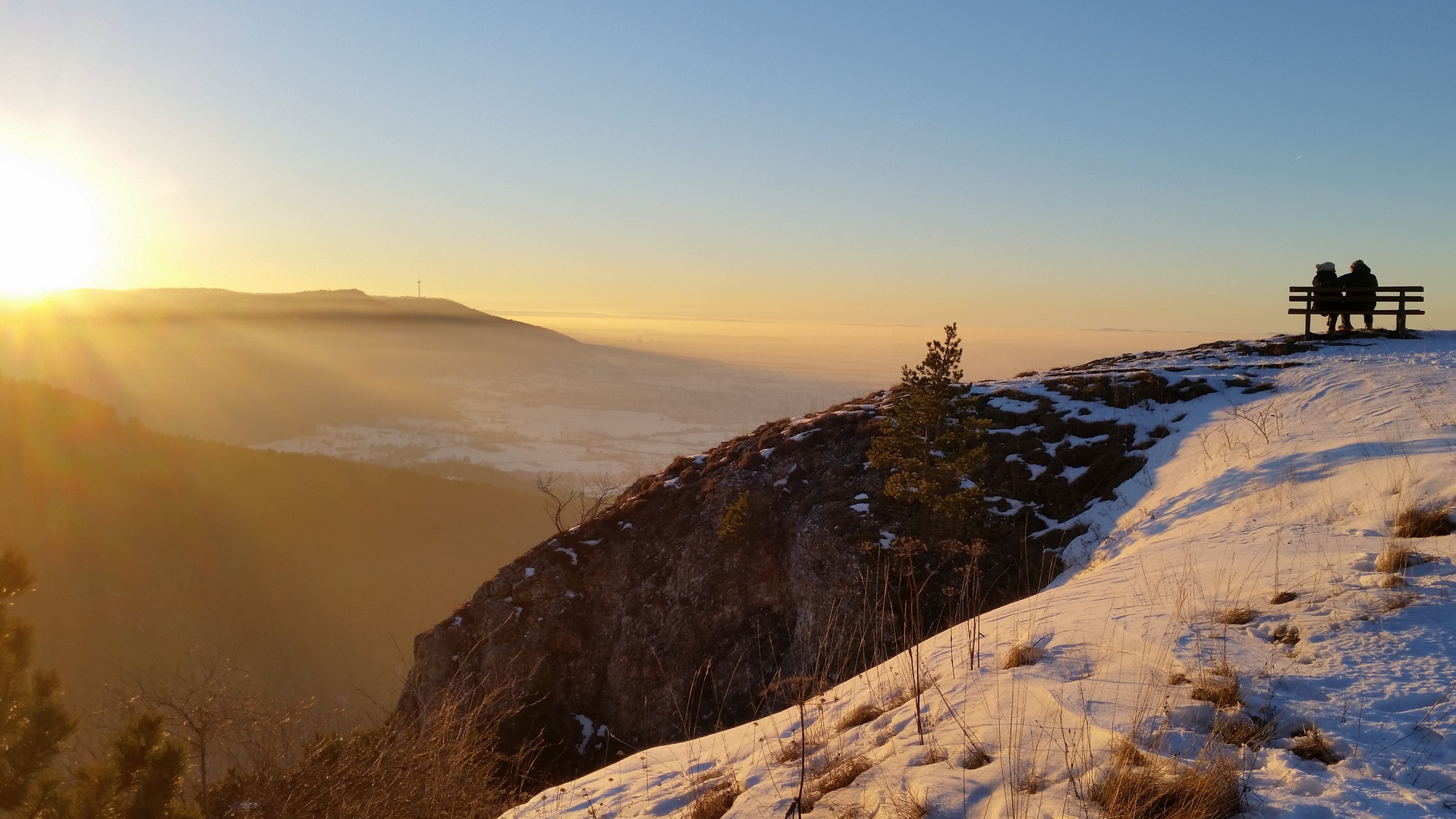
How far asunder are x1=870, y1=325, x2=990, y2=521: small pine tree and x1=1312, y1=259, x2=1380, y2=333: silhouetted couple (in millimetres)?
14072

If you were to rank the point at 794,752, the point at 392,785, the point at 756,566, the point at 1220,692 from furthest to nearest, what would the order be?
the point at 756,566, the point at 392,785, the point at 794,752, the point at 1220,692

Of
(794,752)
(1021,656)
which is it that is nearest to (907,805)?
(794,752)

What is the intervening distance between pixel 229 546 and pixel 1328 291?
354 ft

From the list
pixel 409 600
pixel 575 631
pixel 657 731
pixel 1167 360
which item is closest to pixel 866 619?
pixel 657 731

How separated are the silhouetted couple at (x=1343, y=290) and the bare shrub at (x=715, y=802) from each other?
24228 mm

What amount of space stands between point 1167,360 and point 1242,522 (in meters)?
16.9

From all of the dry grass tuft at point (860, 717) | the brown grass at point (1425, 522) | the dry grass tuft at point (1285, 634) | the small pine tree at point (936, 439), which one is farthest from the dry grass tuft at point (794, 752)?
the small pine tree at point (936, 439)

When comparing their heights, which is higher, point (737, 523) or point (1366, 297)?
point (1366, 297)

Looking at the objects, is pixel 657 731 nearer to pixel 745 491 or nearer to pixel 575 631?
pixel 575 631

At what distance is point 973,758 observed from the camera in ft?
13.5

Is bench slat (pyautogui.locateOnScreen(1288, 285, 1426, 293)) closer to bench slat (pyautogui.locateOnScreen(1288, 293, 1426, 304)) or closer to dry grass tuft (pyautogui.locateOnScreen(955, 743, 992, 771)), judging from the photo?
bench slat (pyautogui.locateOnScreen(1288, 293, 1426, 304))

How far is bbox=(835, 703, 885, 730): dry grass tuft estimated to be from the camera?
539 cm

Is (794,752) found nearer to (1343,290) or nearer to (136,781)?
(136,781)

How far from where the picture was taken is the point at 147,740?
841cm
